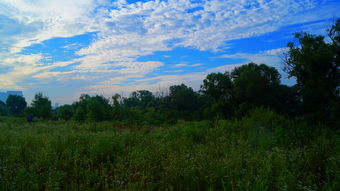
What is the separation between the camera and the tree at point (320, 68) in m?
14.8

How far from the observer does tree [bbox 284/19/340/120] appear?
14.8 m

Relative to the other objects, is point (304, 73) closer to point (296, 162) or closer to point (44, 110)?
point (296, 162)

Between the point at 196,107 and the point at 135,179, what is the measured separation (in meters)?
36.4

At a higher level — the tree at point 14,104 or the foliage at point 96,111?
the tree at point 14,104

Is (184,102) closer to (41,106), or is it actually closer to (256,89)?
(256,89)

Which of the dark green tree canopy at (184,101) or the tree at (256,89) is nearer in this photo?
the tree at (256,89)

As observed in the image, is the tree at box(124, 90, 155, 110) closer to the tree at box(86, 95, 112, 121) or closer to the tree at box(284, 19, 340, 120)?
the tree at box(86, 95, 112, 121)

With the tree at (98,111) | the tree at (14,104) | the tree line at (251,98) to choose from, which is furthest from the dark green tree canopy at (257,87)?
the tree at (14,104)

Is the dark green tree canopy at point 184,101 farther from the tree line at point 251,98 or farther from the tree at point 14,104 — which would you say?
the tree at point 14,104

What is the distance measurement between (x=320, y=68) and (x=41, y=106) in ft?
113

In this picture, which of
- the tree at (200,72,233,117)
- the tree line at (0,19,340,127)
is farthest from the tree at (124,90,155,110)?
the tree at (200,72,233,117)

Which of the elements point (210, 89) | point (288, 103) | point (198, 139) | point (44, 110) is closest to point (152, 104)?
point (210, 89)

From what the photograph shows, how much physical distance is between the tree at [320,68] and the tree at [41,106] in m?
31.4

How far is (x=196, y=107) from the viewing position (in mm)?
38844
